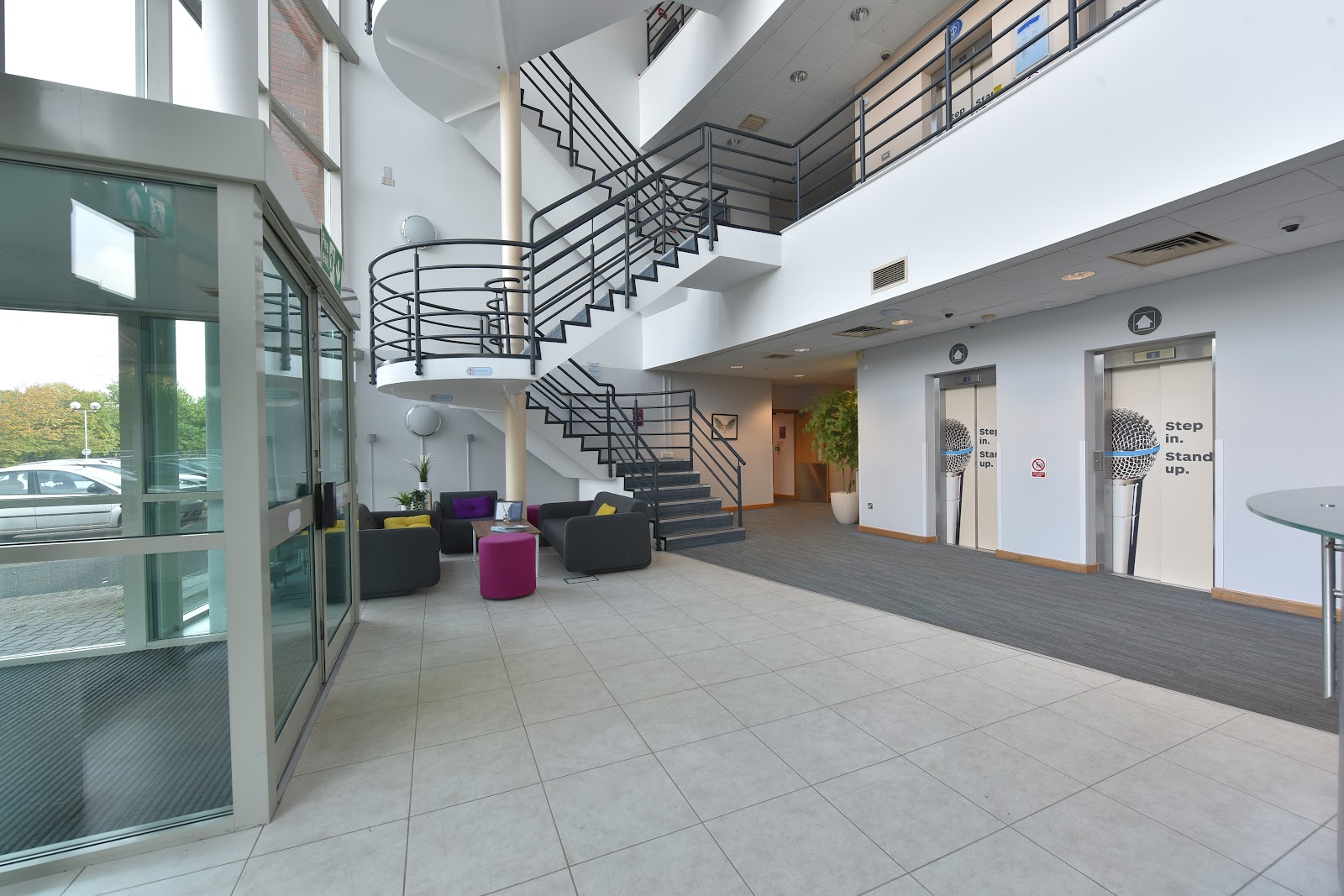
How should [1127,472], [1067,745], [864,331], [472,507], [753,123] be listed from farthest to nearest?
[753,123]
[472,507]
[864,331]
[1127,472]
[1067,745]

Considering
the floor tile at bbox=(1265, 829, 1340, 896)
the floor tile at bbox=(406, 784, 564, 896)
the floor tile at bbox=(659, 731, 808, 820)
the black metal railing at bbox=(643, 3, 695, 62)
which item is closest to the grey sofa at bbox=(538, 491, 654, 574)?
the floor tile at bbox=(659, 731, 808, 820)

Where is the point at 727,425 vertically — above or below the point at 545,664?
above

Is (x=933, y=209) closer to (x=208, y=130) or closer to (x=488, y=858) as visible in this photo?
(x=208, y=130)

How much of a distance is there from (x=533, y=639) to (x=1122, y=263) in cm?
550

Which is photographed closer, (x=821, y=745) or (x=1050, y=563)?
(x=821, y=745)

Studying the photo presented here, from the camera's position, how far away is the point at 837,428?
9.62 metres

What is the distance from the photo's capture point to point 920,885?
70.7 inches

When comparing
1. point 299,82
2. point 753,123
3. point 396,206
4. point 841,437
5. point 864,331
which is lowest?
point 841,437

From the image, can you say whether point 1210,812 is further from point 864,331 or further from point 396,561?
point 864,331

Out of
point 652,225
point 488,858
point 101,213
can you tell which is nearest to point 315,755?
point 488,858

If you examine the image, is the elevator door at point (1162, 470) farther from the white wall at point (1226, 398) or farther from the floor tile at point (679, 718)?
the floor tile at point (679, 718)

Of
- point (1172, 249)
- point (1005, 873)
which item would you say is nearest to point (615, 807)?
point (1005, 873)

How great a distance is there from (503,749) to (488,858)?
71 centimetres

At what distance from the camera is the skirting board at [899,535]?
7.72m
